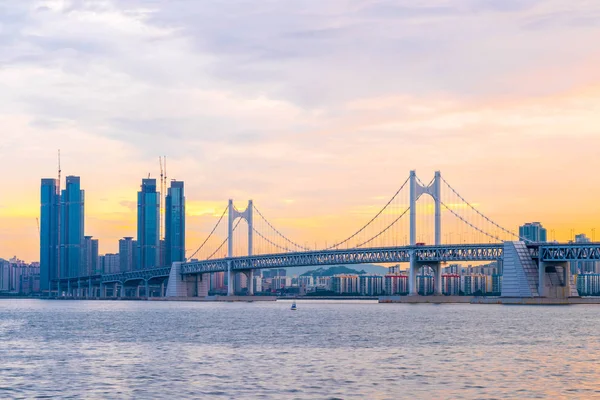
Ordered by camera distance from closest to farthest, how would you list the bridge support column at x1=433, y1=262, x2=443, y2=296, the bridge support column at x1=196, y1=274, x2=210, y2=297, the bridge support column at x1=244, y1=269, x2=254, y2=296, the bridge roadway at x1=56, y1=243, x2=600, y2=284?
1. the bridge roadway at x1=56, y1=243, x2=600, y2=284
2. the bridge support column at x1=433, y1=262, x2=443, y2=296
3. the bridge support column at x1=244, y1=269, x2=254, y2=296
4. the bridge support column at x1=196, y1=274, x2=210, y2=297

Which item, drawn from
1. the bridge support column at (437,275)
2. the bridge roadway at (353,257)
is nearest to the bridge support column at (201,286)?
the bridge roadway at (353,257)

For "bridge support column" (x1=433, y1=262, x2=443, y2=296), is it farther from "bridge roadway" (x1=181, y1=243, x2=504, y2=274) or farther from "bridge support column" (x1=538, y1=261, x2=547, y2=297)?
"bridge support column" (x1=538, y1=261, x2=547, y2=297)

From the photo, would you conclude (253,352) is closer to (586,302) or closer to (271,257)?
(586,302)

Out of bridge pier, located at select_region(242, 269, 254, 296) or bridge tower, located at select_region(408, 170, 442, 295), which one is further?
bridge pier, located at select_region(242, 269, 254, 296)

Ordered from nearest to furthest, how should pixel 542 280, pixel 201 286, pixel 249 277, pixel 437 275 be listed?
pixel 542 280
pixel 437 275
pixel 249 277
pixel 201 286

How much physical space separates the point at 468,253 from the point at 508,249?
8.18 metres

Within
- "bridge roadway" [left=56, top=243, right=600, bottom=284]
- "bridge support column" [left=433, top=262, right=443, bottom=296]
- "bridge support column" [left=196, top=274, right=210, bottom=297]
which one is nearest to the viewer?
"bridge roadway" [left=56, top=243, right=600, bottom=284]

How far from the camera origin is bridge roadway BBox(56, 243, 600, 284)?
4341 inches

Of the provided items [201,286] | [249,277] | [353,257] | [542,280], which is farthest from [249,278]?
[542,280]

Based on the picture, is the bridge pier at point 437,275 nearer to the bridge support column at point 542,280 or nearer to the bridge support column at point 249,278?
the bridge support column at point 542,280

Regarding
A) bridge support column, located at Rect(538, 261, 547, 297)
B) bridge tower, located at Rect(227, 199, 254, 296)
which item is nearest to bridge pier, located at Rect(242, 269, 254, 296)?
bridge tower, located at Rect(227, 199, 254, 296)

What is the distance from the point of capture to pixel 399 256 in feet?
420

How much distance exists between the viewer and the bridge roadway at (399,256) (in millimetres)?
110250

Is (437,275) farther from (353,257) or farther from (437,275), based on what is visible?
(353,257)
